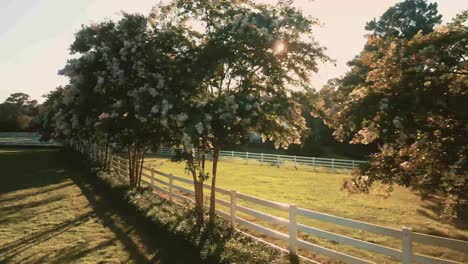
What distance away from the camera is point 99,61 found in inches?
487

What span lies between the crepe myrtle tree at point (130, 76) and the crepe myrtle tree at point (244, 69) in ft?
2.95

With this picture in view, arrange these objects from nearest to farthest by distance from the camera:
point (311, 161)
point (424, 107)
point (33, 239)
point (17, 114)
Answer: point (424, 107) < point (33, 239) < point (311, 161) < point (17, 114)

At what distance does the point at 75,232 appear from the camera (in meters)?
13.1

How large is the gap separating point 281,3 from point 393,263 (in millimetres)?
7342

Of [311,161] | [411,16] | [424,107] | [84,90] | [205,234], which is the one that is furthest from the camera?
[411,16]

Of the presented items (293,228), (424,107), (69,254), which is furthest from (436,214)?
Answer: (69,254)

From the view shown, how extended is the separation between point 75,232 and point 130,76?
17.0 feet

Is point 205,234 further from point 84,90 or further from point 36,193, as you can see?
→ point 36,193

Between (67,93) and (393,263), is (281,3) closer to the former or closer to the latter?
(67,93)

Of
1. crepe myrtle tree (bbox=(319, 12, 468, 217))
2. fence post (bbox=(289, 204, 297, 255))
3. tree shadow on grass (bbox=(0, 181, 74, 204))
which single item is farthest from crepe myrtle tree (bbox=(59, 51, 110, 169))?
tree shadow on grass (bbox=(0, 181, 74, 204))

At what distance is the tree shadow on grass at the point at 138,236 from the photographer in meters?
10.3

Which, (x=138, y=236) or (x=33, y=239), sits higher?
(x=138, y=236)

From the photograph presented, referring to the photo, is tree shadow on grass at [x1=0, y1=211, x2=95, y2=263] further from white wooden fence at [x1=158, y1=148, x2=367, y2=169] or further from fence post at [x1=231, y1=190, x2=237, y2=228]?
white wooden fence at [x1=158, y1=148, x2=367, y2=169]

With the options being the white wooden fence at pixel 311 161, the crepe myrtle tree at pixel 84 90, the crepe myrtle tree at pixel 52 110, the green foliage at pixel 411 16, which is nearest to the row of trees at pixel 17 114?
the crepe myrtle tree at pixel 52 110
